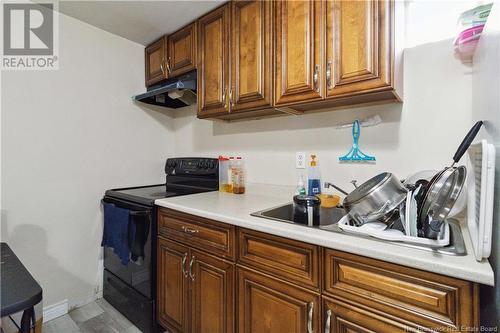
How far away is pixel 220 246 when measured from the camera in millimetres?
1259

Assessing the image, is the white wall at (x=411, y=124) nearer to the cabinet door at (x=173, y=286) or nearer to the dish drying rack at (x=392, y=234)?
the dish drying rack at (x=392, y=234)

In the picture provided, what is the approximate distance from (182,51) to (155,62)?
1.25ft

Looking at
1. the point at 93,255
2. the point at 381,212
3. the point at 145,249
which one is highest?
the point at 381,212

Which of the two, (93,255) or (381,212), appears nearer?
(381,212)

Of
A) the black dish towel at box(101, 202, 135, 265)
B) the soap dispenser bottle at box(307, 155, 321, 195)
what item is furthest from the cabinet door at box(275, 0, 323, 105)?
the black dish towel at box(101, 202, 135, 265)

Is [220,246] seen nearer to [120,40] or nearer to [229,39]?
[229,39]

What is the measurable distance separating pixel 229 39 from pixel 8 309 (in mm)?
1680

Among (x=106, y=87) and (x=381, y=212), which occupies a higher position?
(x=106, y=87)

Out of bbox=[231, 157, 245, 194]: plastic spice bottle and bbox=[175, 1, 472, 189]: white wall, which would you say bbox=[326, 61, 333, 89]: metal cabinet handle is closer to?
bbox=[175, 1, 472, 189]: white wall

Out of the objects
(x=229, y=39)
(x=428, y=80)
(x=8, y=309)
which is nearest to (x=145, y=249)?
(x=8, y=309)

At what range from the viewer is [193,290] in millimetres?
1391

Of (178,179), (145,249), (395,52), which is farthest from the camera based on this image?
(178,179)

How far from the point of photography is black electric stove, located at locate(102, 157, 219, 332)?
162 cm

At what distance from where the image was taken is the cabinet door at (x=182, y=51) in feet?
6.29
